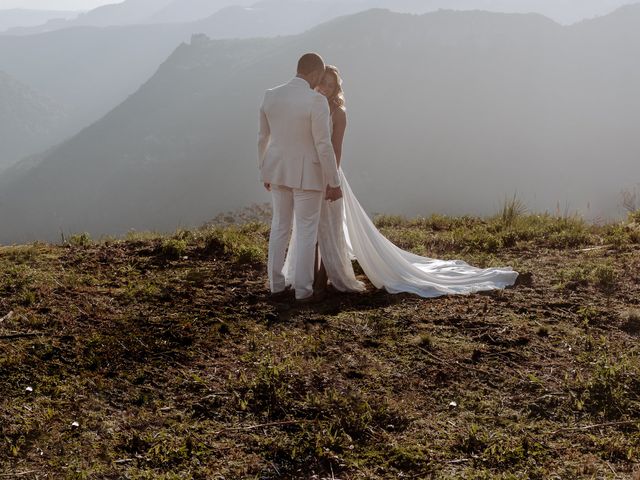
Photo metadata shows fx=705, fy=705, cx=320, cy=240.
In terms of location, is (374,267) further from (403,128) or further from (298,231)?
(403,128)

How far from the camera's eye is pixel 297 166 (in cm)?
628

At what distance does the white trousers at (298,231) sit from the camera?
647 cm

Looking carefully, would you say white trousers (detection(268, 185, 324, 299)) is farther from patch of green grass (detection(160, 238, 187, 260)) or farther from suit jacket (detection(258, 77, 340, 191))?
patch of green grass (detection(160, 238, 187, 260))

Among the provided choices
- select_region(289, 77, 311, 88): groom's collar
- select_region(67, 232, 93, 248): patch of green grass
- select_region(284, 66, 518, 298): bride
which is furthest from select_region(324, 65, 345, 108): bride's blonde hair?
select_region(67, 232, 93, 248): patch of green grass

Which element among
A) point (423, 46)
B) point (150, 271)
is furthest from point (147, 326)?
point (423, 46)

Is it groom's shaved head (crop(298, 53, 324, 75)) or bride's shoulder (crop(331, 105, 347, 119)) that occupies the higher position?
groom's shaved head (crop(298, 53, 324, 75))

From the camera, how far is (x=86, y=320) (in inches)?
225

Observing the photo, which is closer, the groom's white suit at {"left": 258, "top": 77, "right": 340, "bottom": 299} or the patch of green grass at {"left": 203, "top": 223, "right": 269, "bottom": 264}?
the groom's white suit at {"left": 258, "top": 77, "right": 340, "bottom": 299}

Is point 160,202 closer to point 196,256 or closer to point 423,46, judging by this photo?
point 423,46

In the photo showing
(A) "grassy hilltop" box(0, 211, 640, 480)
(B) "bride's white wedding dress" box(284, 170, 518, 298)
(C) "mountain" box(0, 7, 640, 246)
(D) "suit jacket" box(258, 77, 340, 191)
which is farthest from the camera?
(C) "mountain" box(0, 7, 640, 246)

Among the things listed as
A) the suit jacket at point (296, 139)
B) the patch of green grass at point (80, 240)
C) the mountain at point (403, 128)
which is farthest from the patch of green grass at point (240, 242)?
the mountain at point (403, 128)

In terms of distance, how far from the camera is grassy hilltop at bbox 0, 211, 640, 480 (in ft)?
12.1

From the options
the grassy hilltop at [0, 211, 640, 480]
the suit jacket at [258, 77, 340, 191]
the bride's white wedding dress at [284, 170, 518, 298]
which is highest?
the suit jacket at [258, 77, 340, 191]

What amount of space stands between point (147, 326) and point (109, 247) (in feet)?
10.8
